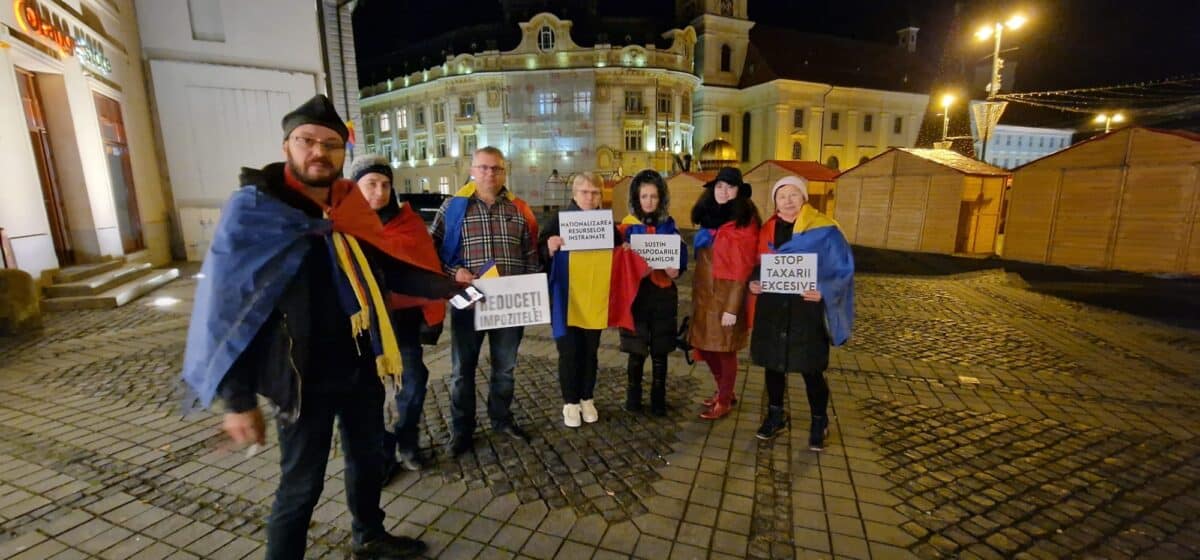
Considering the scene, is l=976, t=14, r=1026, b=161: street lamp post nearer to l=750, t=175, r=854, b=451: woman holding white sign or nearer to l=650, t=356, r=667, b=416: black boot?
l=750, t=175, r=854, b=451: woman holding white sign

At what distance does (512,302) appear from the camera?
11.7 ft

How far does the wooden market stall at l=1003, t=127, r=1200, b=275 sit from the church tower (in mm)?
41989

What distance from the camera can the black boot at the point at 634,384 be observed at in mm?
4312

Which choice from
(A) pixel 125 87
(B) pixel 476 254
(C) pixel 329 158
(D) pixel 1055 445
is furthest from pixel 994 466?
(A) pixel 125 87

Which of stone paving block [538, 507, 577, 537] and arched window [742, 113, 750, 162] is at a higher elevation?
arched window [742, 113, 750, 162]

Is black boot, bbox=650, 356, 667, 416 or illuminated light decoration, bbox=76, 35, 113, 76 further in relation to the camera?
illuminated light decoration, bbox=76, 35, 113, 76

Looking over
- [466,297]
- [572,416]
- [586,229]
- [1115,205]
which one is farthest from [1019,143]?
[466,297]

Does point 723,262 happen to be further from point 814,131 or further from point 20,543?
point 814,131

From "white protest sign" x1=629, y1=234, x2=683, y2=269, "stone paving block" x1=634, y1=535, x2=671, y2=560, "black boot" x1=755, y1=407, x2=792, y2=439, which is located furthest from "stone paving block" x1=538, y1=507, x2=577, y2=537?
"white protest sign" x1=629, y1=234, x2=683, y2=269

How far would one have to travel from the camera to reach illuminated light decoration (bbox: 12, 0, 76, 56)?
25.6ft

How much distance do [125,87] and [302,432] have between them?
47.3ft

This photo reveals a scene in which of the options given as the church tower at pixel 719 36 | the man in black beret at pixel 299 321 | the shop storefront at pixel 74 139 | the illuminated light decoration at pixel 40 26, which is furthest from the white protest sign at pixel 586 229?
the church tower at pixel 719 36

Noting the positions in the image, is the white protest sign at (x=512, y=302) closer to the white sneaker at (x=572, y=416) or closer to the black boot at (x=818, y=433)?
the white sneaker at (x=572, y=416)

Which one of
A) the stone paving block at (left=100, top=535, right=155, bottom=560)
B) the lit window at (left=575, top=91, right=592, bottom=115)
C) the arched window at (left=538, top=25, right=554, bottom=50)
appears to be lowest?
the stone paving block at (left=100, top=535, right=155, bottom=560)
